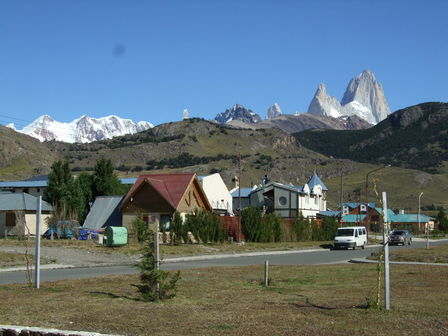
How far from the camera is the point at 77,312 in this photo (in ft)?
41.5

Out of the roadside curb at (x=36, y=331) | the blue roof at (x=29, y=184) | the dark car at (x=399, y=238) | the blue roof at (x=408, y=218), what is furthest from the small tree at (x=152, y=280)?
the blue roof at (x=408, y=218)

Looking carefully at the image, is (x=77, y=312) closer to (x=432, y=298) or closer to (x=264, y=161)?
(x=432, y=298)

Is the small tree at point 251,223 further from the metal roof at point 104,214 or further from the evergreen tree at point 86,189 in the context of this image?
the evergreen tree at point 86,189

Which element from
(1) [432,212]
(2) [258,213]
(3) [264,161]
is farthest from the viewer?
(3) [264,161]

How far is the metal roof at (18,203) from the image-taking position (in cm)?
5819

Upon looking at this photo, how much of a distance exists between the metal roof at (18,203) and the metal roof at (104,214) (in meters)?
3.86

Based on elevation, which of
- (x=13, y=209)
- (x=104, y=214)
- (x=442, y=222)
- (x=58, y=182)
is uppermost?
(x=58, y=182)

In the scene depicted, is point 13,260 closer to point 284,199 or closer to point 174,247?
point 174,247

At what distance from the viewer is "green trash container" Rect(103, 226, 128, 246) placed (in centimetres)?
4094

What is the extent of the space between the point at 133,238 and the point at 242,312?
113ft

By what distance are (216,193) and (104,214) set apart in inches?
761

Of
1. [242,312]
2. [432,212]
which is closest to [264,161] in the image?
[432,212]

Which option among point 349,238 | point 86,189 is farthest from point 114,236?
point 86,189

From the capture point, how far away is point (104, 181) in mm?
70500
